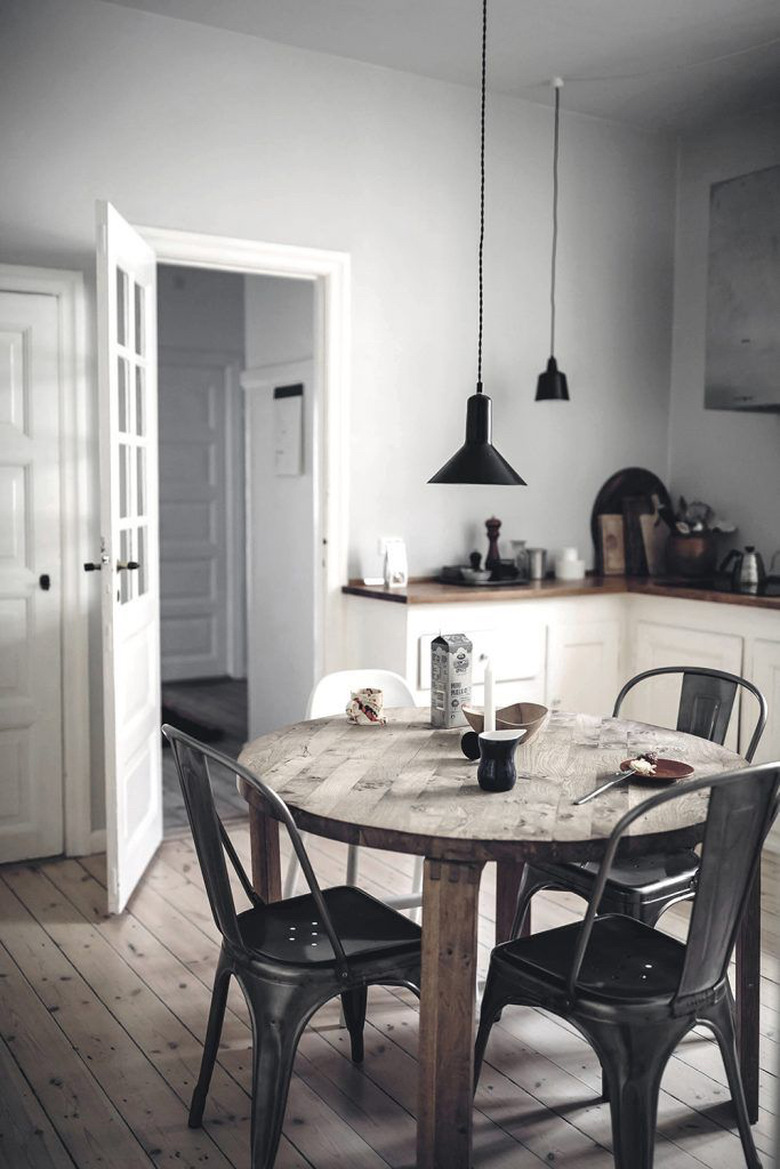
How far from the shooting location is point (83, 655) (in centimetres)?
382

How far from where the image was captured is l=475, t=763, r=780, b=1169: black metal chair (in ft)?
6.17

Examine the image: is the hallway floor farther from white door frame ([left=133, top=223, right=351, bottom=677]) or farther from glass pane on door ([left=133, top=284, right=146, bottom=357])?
glass pane on door ([left=133, top=284, right=146, bottom=357])

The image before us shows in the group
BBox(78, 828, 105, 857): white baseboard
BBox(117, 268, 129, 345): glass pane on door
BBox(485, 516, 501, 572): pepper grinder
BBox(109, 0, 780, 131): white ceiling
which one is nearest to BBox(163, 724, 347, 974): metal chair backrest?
BBox(117, 268, 129, 345): glass pane on door

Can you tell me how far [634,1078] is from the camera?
190cm

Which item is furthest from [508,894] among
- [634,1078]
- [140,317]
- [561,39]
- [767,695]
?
[561,39]

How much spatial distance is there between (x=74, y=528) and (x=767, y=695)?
2527 mm

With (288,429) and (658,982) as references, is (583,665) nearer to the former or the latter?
(288,429)

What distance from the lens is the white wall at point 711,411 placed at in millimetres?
4715

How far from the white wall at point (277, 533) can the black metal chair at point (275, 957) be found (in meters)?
2.63

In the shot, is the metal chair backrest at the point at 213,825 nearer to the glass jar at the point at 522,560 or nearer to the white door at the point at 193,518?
the glass jar at the point at 522,560

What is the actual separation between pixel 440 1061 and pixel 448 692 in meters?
0.93

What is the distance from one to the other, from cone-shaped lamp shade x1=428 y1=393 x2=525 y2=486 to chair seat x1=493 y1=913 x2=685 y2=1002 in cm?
99

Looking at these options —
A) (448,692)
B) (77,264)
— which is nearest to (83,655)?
(77,264)

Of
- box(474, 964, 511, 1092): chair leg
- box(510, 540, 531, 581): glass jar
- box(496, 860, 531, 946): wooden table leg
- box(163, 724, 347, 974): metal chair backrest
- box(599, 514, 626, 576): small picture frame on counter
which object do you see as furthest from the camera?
box(599, 514, 626, 576): small picture frame on counter
